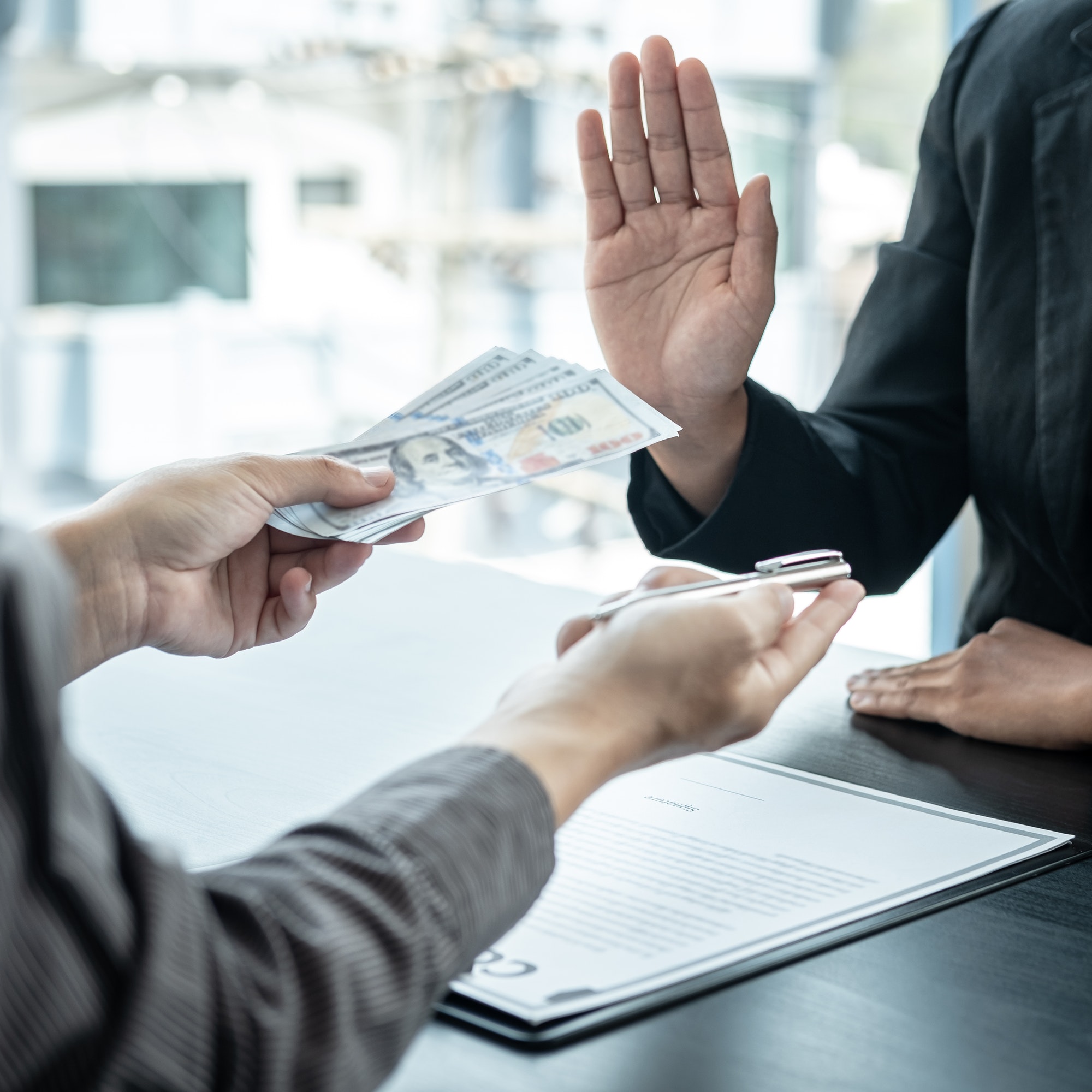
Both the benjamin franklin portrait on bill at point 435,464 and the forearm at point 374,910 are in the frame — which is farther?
the benjamin franklin portrait on bill at point 435,464

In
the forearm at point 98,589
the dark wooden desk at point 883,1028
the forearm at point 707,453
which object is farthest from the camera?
the forearm at point 707,453

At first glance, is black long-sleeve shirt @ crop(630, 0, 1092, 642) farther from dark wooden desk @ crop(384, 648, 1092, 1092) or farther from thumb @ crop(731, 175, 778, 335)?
dark wooden desk @ crop(384, 648, 1092, 1092)

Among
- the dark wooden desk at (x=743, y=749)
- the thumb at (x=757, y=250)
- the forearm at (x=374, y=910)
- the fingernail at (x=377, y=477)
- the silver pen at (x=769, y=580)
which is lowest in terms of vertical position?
the dark wooden desk at (x=743, y=749)

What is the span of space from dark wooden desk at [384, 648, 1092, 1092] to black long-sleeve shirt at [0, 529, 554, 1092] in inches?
3.1

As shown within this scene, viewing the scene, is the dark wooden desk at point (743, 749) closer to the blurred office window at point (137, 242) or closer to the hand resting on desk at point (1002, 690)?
the hand resting on desk at point (1002, 690)

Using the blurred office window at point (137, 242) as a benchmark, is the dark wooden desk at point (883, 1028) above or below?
below

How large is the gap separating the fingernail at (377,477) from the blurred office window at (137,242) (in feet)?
14.0

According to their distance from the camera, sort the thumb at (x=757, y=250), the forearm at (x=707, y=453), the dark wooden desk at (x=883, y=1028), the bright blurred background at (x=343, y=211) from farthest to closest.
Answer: the bright blurred background at (x=343, y=211) < the forearm at (x=707, y=453) < the thumb at (x=757, y=250) < the dark wooden desk at (x=883, y=1028)

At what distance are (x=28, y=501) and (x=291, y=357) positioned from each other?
116cm

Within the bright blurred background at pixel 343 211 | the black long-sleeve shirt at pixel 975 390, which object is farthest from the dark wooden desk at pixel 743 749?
the bright blurred background at pixel 343 211

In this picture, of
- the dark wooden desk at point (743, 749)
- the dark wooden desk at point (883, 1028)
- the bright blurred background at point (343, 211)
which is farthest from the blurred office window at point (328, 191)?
the dark wooden desk at point (883, 1028)

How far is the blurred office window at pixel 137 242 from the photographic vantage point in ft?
16.1

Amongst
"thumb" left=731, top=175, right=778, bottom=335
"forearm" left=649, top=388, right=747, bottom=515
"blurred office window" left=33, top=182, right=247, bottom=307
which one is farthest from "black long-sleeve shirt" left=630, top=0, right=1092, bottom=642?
"blurred office window" left=33, top=182, right=247, bottom=307

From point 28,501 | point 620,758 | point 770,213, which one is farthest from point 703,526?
point 28,501
